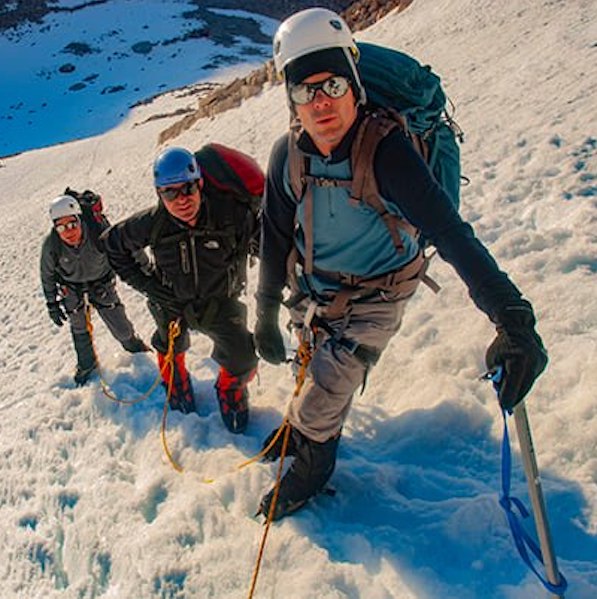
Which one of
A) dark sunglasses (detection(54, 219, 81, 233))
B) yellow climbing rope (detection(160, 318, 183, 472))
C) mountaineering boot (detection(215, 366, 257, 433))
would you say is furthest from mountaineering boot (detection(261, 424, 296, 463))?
dark sunglasses (detection(54, 219, 81, 233))

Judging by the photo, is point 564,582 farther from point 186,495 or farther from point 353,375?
point 186,495

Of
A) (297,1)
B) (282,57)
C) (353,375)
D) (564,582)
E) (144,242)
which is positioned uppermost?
(282,57)

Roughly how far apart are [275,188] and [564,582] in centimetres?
240

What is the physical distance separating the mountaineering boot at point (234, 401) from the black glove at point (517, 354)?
2.92m

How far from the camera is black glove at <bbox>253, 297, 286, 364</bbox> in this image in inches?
145

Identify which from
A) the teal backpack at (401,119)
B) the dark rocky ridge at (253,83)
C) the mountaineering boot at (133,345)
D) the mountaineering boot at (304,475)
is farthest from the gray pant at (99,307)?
the dark rocky ridge at (253,83)

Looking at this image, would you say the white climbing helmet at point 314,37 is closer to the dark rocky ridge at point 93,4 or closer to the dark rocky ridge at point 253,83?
the dark rocky ridge at point 253,83

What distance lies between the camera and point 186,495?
4.15 metres

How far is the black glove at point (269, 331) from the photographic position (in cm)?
368

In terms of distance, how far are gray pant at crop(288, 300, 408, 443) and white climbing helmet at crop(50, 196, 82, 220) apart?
3666 millimetres

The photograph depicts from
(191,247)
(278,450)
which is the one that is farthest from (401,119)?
(278,450)

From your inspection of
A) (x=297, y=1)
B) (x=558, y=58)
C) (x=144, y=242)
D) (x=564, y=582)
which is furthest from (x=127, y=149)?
(x=297, y=1)

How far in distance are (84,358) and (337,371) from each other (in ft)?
13.4

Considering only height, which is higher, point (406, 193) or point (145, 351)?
point (406, 193)
